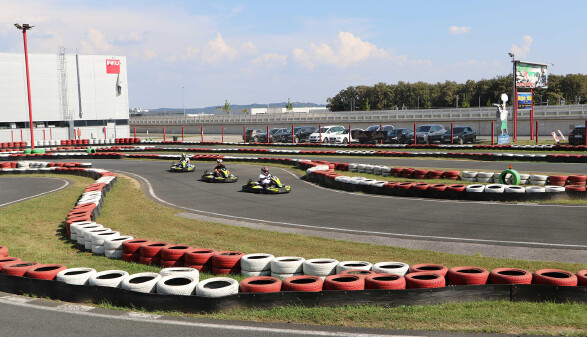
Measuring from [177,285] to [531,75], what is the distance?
4087 cm

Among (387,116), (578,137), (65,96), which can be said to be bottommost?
(578,137)

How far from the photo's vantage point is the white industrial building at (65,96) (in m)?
50.2

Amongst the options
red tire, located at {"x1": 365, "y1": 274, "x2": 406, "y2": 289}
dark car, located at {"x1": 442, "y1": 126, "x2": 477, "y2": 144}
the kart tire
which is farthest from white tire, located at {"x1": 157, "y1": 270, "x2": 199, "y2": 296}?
dark car, located at {"x1": 442, "y1": 126, "x2": 477, "y2": 144}

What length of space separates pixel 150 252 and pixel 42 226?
5123 mm

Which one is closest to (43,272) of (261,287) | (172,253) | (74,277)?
(74,277)

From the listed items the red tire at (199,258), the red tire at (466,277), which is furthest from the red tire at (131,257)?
the red tire at (466,277)

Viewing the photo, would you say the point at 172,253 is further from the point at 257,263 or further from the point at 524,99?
the point at 524,99

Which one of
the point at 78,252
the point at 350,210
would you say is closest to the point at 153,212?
the point at 78,252

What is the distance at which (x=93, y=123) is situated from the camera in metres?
55.9

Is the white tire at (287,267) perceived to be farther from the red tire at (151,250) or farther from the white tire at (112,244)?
the white tire at (112,244)

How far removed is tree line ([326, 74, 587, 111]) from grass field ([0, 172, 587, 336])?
84683 mm

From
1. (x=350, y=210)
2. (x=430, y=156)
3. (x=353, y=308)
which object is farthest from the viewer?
(x=430, y=156)

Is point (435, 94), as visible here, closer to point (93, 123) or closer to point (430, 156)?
point (93, 123)

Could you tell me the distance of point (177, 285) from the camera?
6.95m
